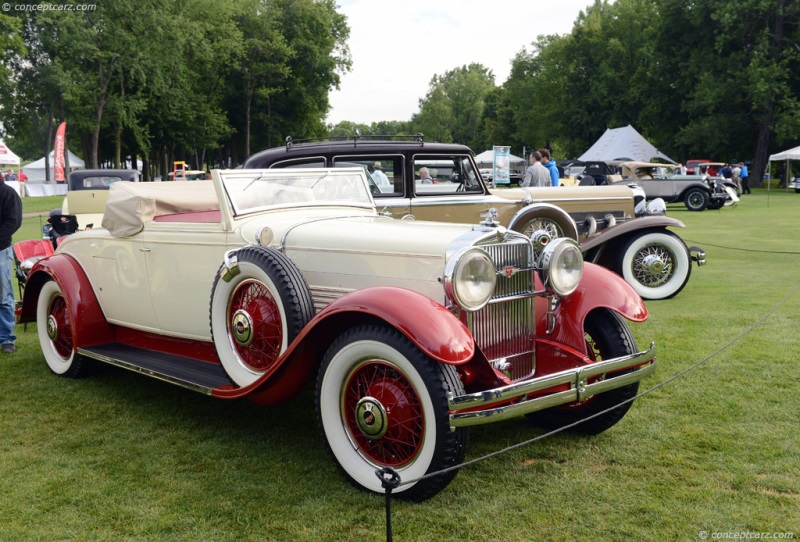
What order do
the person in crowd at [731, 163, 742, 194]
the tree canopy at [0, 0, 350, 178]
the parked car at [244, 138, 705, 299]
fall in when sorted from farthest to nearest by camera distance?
the tree canopy at [0, 0, 350, 178] < the person in crowd at [731, 163, 742, 194] < the parked car at [244, 138, 705, 299]

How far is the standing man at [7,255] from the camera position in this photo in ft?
19.8

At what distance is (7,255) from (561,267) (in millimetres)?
4977

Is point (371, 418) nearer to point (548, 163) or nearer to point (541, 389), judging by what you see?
point (541, 389)

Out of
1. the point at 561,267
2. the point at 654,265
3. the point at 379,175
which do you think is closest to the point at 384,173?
the point at 379,175

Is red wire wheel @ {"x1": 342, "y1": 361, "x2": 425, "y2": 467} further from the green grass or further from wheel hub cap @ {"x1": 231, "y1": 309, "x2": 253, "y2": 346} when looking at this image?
wheel hub cap @ {"x1": 231, "y1": 309, "x2": 253, "y2": 346}

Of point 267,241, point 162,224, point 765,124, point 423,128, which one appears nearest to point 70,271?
point 162,224

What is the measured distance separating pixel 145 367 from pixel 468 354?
237 cm

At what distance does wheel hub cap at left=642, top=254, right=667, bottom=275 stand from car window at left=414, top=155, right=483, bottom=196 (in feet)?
7.23

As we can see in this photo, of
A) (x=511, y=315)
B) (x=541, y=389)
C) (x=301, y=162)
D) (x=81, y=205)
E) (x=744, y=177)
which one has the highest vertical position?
(x=744, y=177)

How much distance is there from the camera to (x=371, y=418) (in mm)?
3281

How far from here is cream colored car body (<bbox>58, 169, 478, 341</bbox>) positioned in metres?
3.63

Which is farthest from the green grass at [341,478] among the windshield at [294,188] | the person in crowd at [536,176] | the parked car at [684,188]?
the parked car at [684,188]

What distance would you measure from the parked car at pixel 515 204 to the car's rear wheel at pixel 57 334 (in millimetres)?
2428

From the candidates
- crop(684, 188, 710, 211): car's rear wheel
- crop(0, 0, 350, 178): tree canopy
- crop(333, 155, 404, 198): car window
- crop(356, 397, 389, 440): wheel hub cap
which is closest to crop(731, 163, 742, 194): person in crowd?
crop(684, 188, 710, 211): car's rear wheel
